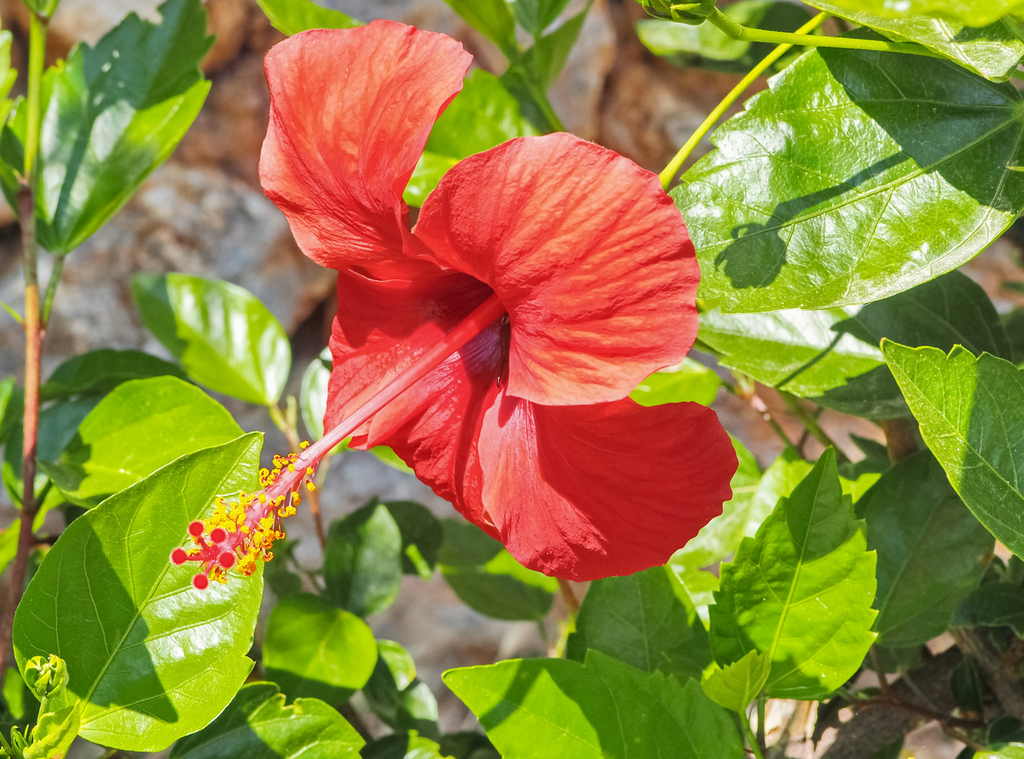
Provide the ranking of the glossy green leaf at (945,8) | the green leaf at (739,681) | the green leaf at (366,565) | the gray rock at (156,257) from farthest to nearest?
the gray rock at (156,257) < the green leaf at (366,565) < the green leaf at (739,681) < the glossy green leaf at (945,8)

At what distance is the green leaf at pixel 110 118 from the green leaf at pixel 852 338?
59 centimetres

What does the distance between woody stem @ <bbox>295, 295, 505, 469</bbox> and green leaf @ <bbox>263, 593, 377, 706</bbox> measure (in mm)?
327

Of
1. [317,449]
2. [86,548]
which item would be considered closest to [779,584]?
[317,449]

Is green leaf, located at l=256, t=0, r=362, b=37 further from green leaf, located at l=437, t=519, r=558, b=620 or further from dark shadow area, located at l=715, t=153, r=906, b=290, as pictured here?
green leaf, located at l=437, t=519, r=558, b=620

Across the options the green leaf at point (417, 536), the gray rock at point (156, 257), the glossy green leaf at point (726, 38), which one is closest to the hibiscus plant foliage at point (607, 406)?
the green leaf at point (417, 536)

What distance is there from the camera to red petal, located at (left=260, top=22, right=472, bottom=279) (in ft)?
1.63

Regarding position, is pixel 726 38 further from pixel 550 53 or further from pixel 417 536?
pixel 417 536

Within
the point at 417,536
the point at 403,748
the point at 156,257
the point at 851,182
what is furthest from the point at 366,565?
the point at 156,257

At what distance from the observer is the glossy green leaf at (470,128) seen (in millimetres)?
804

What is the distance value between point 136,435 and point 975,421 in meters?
0.69

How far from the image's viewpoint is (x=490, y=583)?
3.53ft

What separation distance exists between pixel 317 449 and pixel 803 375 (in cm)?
41

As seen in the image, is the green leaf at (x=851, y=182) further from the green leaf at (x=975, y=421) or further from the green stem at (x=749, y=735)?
the green stem at (x=749, y=735)

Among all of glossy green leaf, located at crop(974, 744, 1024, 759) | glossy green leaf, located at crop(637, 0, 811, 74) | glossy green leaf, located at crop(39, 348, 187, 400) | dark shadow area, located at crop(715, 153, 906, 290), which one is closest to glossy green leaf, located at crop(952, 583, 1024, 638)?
glossy green leaf, located at crop(974, 744, 1024, 759)
